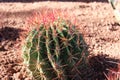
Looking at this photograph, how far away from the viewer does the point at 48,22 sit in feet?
9.02

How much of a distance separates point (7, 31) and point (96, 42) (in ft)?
3.40

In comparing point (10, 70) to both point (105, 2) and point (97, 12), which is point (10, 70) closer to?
point (97, 12)

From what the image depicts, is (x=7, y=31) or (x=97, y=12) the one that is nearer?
(x=7, y=31)

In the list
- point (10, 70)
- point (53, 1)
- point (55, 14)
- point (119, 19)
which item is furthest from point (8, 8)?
point (55, 14)

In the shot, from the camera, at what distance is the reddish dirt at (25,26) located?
128 inches

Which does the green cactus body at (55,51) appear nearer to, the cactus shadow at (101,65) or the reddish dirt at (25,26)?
the reddish dirt at (25,26)

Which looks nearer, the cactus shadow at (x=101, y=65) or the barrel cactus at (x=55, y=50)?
the barrel cactus at (x=55, y=50)

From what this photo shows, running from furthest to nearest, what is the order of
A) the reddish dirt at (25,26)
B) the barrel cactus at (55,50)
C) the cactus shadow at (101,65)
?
the reddish dirt at (25,26), the cactus shadow at (101,65), the barrel cactus at (55,50)

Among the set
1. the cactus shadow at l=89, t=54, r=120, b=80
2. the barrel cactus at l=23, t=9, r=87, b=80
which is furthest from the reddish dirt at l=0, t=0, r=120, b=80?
the barrel cactus at l=23, t=9, r=87, b=80

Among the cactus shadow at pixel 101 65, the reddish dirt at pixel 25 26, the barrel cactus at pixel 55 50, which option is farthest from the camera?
the reddish dirt at pixel 25 26

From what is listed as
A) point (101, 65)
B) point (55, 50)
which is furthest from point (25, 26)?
point (101, 65)

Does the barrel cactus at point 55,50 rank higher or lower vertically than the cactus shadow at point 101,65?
higher

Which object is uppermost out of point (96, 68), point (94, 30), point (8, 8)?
point (8, 8)

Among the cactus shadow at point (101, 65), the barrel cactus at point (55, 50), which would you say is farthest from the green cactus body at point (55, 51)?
the cactus shadow at point (101, 65)
